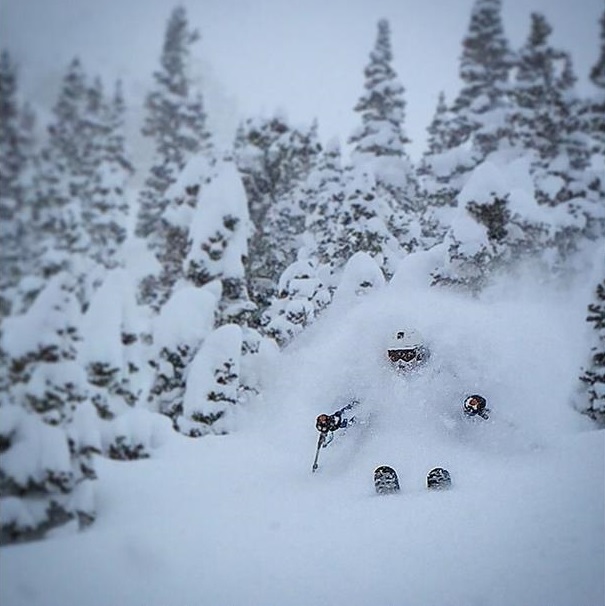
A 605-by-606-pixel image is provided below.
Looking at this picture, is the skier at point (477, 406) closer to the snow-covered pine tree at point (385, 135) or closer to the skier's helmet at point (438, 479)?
the skier's helmet at point (438, 479)

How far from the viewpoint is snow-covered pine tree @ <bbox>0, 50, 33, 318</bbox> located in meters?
15.9

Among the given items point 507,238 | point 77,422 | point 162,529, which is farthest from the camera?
point 507,238

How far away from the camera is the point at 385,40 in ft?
75.6

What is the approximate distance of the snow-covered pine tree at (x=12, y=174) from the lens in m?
15.9

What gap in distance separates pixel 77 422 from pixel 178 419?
18.8ft

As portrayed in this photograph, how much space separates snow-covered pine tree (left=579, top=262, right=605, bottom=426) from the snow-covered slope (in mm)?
365

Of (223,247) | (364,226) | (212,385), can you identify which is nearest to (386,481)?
(212,385)

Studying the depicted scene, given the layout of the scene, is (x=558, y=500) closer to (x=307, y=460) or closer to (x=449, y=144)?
(x=307, y=460)

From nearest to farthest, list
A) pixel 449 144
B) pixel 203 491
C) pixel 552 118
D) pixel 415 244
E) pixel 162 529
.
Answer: pixel 162 529, pixel 203 491, pixel 415 244, pixel 552 118, pixel 449 144

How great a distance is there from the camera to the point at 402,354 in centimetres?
1097

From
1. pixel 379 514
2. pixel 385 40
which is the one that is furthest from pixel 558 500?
pixel 385 40

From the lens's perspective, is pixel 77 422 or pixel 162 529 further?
pixel 162 529

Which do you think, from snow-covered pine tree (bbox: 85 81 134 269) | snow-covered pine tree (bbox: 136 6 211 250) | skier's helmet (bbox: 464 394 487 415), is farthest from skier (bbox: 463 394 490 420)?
snow-covered pine tree (bbox: 136 6 211 250)

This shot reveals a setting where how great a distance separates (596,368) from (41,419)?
1059 centimetres
